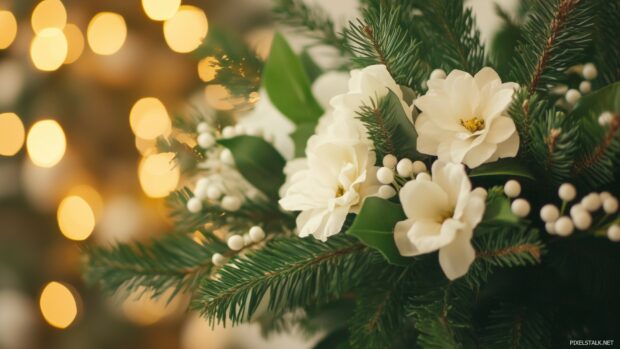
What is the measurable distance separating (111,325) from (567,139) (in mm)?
971

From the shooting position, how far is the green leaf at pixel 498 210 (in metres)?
0.27

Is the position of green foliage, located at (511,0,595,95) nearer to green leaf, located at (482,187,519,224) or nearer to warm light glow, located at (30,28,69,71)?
green leaf, located at (482,187,519,224)

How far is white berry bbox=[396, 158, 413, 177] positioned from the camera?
1.02 feet

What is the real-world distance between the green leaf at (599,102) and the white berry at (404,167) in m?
0.10

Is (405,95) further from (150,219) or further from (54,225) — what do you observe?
(54,225)

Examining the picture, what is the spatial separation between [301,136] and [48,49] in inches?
31.7

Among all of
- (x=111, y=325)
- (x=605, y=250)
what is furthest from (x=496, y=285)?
(x=111, y=325)

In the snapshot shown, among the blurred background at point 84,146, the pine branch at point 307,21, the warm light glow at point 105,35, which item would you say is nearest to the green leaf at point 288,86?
the pine branch at point 307,21

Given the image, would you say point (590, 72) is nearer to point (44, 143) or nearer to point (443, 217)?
point (443, 217)

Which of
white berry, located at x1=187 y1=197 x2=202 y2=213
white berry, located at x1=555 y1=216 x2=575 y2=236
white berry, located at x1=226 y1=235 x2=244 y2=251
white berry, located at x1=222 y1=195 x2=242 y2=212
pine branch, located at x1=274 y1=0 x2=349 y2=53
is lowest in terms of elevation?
white berry, located at x1=226 y1=235 x2=244 y2=251

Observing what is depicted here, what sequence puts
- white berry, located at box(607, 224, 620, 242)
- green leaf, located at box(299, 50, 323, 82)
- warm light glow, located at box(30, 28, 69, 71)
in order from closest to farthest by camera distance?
white berry, located at box(607, 224, 620, 242), green leaf, located at box(299, 50, 323, 82), warm light glow, located at box(30, 28, 69, 71)

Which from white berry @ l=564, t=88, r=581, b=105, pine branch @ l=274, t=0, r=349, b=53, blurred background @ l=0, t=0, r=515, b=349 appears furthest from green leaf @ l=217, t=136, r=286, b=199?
blurred background @ l=0, t=0, r=515, b=349

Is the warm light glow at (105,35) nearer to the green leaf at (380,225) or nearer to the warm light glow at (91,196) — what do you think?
the warm light glow at (91,196)

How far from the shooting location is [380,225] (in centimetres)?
31
